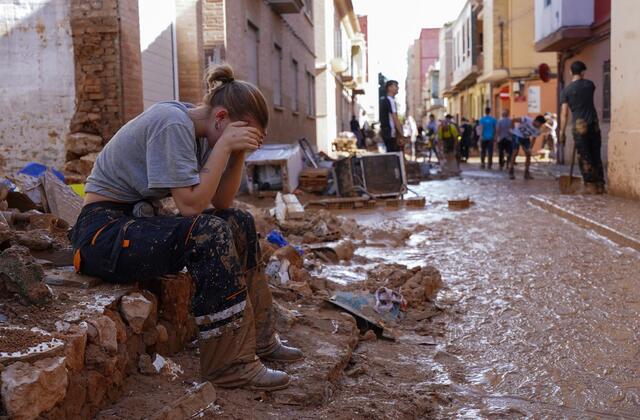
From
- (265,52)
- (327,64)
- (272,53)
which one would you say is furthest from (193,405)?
(327,64)

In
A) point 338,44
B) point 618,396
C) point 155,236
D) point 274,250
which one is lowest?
point 618,396

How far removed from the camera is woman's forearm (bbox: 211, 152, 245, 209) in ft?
10.5

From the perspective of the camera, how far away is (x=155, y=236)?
2.76 meters

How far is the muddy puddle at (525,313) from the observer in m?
3.21

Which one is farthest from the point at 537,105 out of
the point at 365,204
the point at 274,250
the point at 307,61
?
the point at 274,250

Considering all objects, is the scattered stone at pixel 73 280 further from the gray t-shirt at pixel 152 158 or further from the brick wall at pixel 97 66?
the brick wall at pixel 97 66

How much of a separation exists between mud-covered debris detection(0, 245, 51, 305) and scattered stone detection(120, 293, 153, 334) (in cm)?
29

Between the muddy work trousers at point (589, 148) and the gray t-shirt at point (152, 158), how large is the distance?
9.22m

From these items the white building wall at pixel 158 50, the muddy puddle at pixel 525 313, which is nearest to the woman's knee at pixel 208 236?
the muddy puddle at pixel 525 313

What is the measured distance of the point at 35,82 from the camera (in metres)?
8.63

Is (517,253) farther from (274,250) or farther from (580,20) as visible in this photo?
(580,20)

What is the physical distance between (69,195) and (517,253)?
3.92 meters

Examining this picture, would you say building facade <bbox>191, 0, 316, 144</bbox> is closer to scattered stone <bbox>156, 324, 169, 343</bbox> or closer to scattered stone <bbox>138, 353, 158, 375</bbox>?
scattered stone <bbox>156, 324, 169, 343</bbox>

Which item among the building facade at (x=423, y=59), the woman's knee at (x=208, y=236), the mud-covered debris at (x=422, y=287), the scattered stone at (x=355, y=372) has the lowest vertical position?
the scattered stone at (x=355, y=372)
